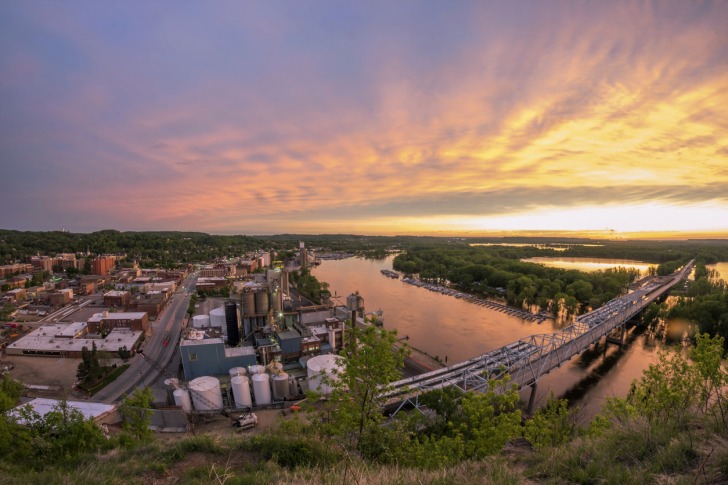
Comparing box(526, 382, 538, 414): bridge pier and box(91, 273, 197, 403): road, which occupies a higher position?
box(91, 273, 197, 403): road

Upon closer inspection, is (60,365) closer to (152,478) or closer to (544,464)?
(152,478)

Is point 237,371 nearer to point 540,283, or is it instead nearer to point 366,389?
point 366,389

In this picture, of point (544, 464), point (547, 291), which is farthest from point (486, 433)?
point (547, 291)

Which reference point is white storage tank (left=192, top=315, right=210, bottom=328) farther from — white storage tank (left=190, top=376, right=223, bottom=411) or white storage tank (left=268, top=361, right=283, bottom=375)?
white storage tank (left=190, top=376, right=223, bottom=411)

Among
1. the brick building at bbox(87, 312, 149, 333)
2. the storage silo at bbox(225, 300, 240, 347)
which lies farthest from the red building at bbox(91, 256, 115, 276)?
the storage silo at bbox(225, 300, 240, 347)

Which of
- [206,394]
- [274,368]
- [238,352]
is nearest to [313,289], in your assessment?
[238,352]

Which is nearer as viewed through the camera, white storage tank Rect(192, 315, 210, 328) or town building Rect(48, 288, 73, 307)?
white storage tank Rect(192, 315, 210, 328)
